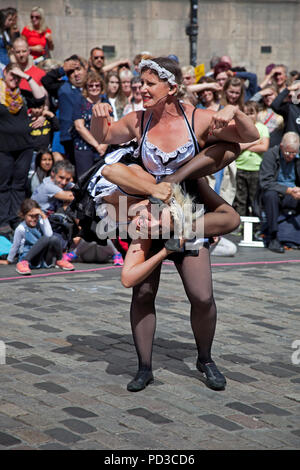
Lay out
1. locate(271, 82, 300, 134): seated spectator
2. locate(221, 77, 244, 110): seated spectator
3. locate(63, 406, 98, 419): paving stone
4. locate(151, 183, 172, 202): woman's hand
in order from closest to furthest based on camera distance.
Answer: locate(63, 406, 98, 419): paving stone < locate(151, 183, 172, 202): woman's hand < locate(221, 77, 244, 110): seated spectator < locate(271, 82, 300, 134): seated spectator

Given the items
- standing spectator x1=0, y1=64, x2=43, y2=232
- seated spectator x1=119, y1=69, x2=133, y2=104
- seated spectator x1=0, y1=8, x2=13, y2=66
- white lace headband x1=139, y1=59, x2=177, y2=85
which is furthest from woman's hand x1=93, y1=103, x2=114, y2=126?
seated spectator x1=119, y1=69, x2=133, y2=104

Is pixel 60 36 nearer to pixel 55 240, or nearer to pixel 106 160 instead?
pixel 55 240

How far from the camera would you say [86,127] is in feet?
34.1

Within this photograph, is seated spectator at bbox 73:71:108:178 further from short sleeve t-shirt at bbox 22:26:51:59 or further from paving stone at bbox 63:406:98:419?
paving stone at bbox 63:406:98:419

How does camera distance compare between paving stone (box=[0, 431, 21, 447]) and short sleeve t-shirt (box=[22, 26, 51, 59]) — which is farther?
short sleeve t-shirt (box=[22, 26, 51, 59])

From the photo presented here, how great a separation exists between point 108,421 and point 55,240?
4873 millimetres

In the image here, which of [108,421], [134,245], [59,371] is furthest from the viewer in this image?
[59,371]

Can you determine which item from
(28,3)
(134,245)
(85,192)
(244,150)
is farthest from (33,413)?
(28,3)

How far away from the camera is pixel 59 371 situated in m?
5.15

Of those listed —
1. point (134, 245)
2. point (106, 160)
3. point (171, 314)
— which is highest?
point (106, 160)

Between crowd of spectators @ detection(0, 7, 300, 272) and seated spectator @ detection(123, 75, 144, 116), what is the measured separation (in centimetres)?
2

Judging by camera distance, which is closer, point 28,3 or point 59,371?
point 59,371

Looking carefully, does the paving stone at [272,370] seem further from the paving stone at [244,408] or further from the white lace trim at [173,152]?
the white lace trim at [173,152]

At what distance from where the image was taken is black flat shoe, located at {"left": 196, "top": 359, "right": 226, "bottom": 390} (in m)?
4.86
